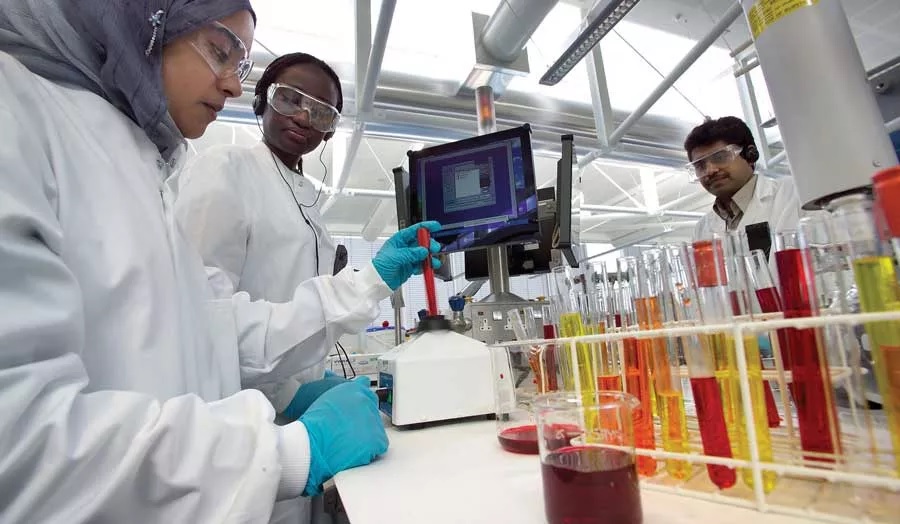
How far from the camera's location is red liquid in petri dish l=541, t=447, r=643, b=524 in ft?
1.38

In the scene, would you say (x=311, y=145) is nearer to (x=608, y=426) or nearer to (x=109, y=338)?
(x=109, y=338)

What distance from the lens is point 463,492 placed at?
1.79 feet

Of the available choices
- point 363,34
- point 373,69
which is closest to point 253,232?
A: point 373,69

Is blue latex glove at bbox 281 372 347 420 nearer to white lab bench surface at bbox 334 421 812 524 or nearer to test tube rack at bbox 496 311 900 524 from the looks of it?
white lab bench surface at bbox 334 421 812 524

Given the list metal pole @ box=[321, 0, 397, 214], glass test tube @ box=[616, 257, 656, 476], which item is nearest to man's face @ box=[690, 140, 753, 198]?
metal pole @ box=[321, 0, 397, 214]

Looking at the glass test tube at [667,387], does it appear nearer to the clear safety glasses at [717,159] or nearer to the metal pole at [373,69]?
the metal pole at [373,69]

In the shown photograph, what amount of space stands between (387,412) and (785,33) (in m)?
1.03

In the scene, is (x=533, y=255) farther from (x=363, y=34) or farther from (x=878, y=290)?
(x=363, y=34)

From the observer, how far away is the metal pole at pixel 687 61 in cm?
211

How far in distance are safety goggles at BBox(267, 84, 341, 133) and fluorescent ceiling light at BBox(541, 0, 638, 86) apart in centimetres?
125

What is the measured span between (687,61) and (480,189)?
77.4 inches

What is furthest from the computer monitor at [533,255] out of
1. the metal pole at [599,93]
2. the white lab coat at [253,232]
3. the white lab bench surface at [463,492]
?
the metal pole at [599,93]

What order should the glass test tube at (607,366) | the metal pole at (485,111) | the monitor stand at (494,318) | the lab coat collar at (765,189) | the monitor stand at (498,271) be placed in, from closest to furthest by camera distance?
the glass test tube at (607,366) < the monitor stand at (494,318) < the monitor stand at (498,271) < the lab coat collar at (765,189) < the metal pole at (485,111)

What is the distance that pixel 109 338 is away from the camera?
635 millimetres
